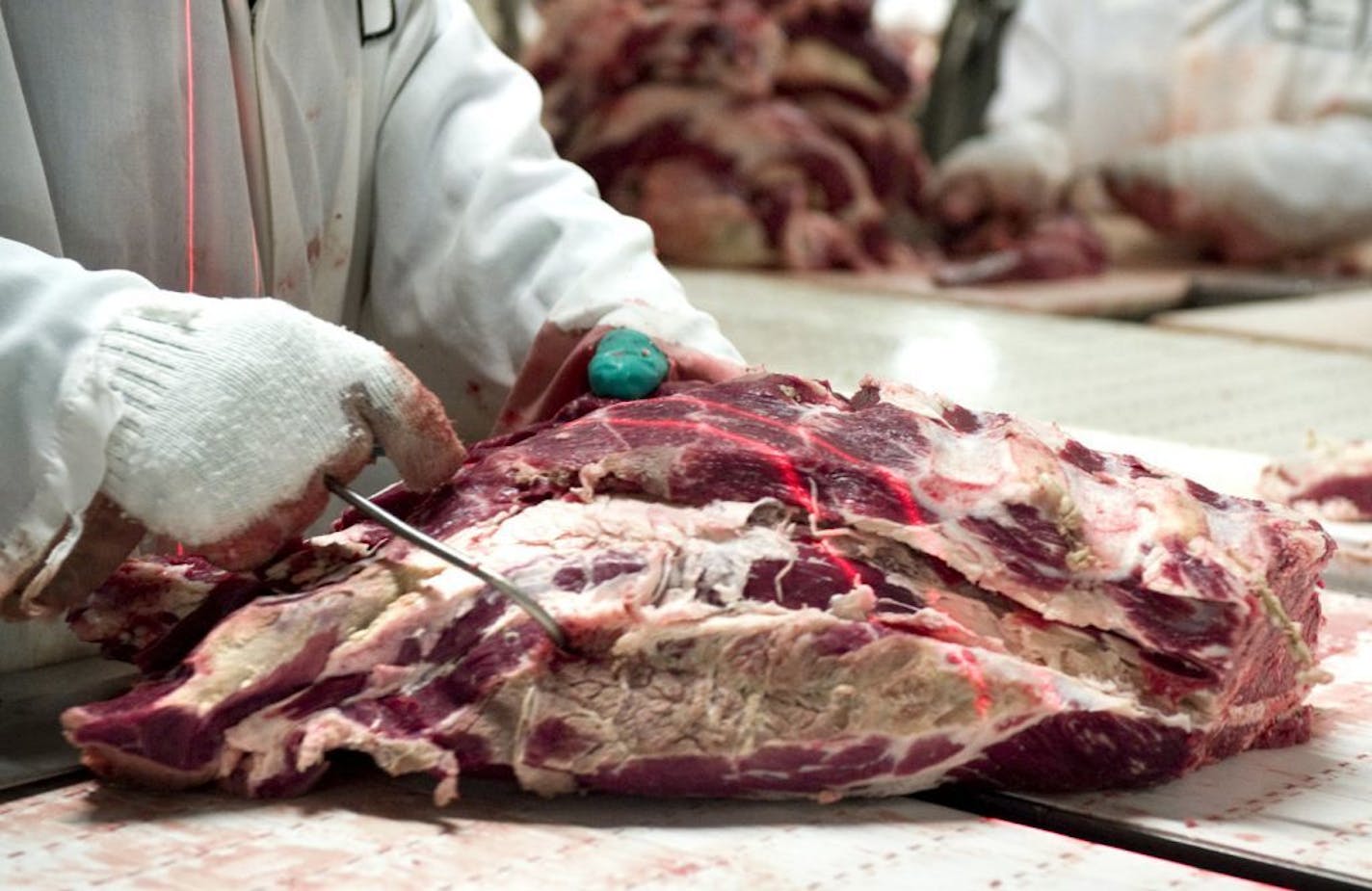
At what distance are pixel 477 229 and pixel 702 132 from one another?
4.28 m

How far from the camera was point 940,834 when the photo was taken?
5.65 feet

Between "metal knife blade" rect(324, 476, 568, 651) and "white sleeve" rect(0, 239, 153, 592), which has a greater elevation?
"white sleeve" rect(0, 239, 153, 592)

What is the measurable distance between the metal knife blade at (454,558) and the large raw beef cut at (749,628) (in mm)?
17

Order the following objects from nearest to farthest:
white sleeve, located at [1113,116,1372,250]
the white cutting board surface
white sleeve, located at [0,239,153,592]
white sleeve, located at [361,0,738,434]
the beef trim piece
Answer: the white cutting board surface → white sleeve, located at [0,239,153,592] → white sleeve, located at [361,0,738,434] → the beef trim piece → white sleeve, located at [1113,116,1372,250]

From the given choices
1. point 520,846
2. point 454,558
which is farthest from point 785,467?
point 520,846

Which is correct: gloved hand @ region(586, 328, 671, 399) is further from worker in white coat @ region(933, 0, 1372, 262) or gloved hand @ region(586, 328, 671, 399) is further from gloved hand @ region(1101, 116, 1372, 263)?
gloved hand @ region(1101, 116, 1372, 263)

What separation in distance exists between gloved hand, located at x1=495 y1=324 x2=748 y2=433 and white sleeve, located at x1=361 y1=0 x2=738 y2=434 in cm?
5

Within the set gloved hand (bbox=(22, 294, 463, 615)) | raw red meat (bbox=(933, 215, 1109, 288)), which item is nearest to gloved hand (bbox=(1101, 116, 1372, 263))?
raw red meat (bbox=(933, 215, 1109, 288))

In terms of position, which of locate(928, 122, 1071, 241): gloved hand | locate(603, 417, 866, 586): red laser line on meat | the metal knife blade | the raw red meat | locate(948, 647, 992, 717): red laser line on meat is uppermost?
locate(603, 417, 866, 586): red laser line on meat

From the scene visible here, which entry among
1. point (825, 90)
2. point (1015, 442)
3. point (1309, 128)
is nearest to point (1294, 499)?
point (1015, 442)

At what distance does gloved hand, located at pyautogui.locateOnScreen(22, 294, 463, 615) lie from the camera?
169cm

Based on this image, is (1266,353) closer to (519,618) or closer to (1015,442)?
(1015,442)

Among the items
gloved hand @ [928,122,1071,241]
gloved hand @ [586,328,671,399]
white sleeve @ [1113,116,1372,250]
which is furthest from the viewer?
gloved hand @ [928,122,1071,241]

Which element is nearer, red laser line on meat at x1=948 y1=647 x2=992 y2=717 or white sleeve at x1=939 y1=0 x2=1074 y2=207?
red laser line on meat at x1=948 y1=647 x2=992 y2=717
